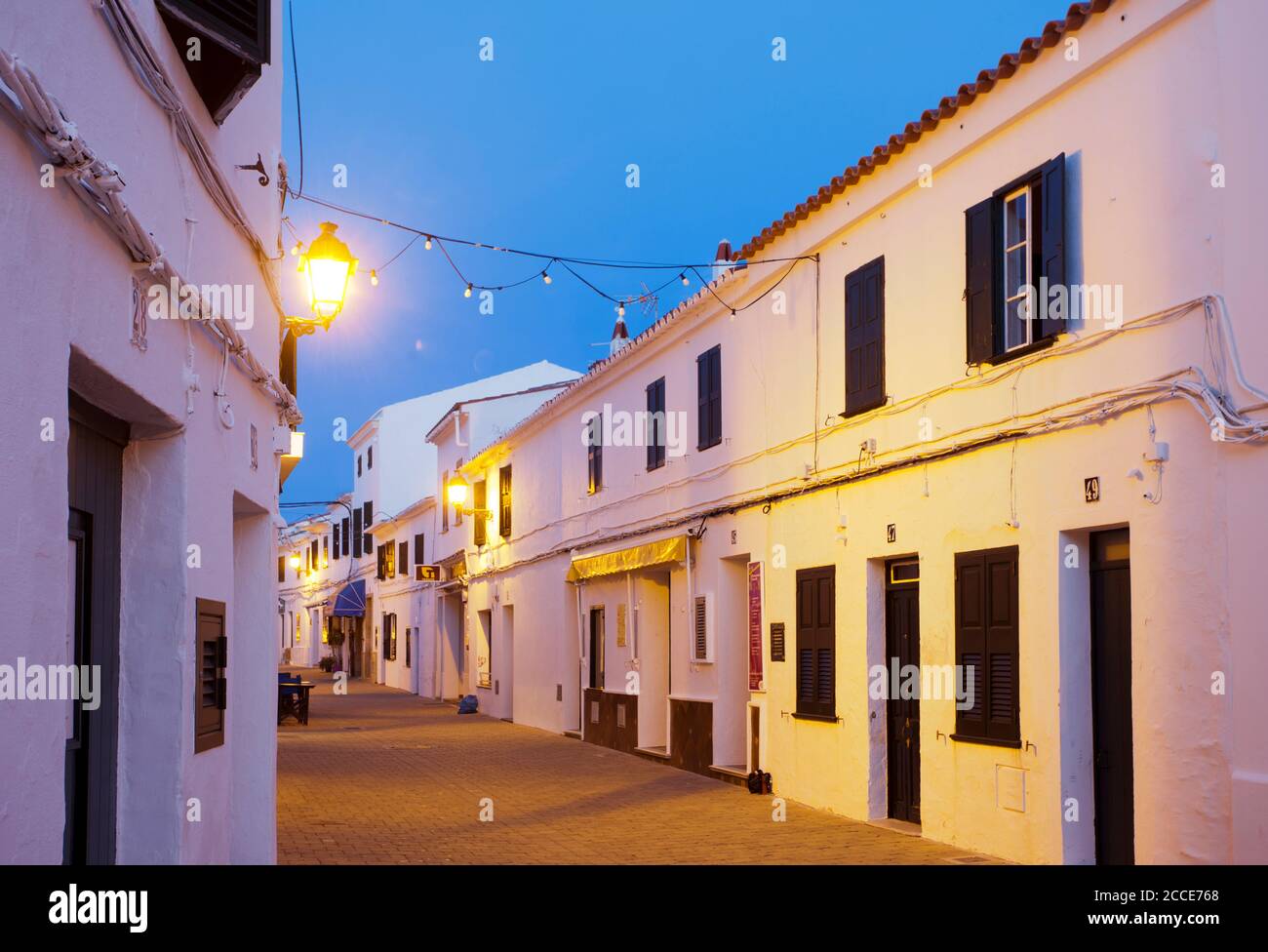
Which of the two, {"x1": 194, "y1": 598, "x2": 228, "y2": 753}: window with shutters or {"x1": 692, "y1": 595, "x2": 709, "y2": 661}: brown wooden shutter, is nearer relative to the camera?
{"x1": 194, "y1": 598, "x2": 228, "y2": 753}: window with shutters

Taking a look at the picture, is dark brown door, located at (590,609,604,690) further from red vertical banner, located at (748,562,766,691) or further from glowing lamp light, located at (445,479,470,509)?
glowing lamp light, located at (445,479,470,509)

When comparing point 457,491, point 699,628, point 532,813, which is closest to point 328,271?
point 532,813

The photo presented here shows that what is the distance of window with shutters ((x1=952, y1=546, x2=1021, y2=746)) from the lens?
10.8 meters

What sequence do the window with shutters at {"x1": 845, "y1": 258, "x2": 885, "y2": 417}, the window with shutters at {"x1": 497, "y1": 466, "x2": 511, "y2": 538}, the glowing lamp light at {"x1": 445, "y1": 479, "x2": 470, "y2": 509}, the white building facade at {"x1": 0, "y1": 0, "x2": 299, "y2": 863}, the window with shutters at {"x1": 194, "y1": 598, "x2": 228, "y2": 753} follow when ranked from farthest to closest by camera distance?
the glowing lamp light at {"x1": 445, "y1": 479, "x2": 470, "y2": 509}
the window with shutters at {"x1": 497, "y1": 466, "x2": 511, "y2": 538}
the window with shutters at {"x1": 845, "y1": 258, "x2": 885, "y2": 417}
the window with shutters at {"x1": 194, "y1": 598, "x2": 228, "y2": 753}
the white building facade at {"x1": 0, "y1": 0, "x2": 299, "y2": 863}

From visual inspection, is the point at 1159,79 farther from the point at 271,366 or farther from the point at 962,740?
the point at 271,366

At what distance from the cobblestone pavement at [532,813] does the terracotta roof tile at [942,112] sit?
623 cm

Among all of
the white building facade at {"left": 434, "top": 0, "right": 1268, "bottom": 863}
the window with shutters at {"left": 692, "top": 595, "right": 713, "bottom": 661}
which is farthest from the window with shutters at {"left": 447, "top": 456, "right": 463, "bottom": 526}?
the window with shutters at {"left": 692, "top": 595, "right": 713, "bottom": 661}

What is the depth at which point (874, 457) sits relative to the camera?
43.4ft

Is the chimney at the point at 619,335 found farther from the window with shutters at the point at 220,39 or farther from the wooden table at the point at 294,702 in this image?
the window with shutters at the point at 220,39

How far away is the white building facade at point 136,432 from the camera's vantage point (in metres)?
4.45

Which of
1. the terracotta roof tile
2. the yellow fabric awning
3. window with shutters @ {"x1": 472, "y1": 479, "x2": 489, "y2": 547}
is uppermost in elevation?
the terracotta roof tile

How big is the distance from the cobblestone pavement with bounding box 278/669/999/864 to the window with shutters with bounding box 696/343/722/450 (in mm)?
4393

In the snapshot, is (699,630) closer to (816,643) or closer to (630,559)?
(630,559)

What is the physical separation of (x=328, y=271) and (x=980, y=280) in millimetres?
5286
